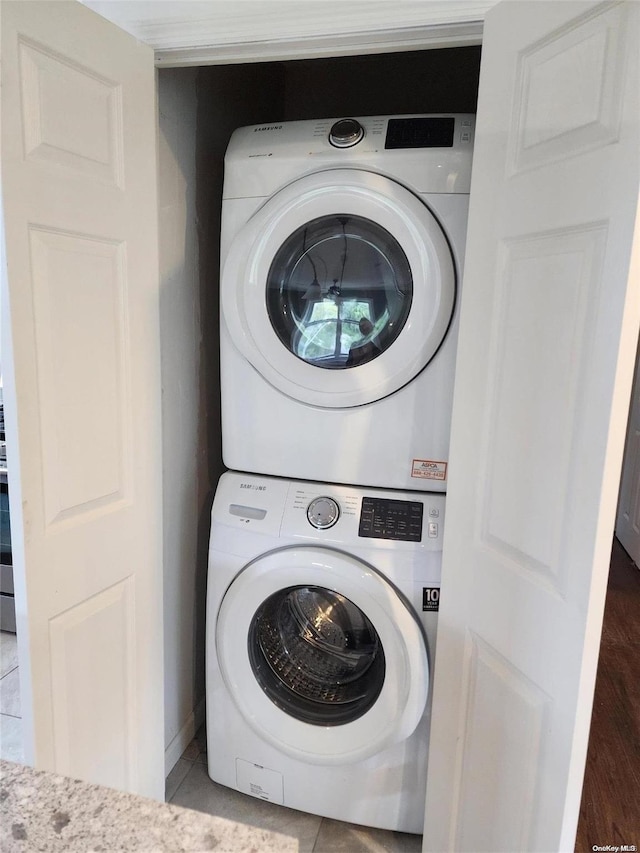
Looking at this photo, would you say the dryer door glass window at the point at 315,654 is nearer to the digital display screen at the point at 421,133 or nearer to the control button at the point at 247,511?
the control button at the point at 247,511

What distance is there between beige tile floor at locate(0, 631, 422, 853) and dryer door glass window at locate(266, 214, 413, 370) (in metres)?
A: 1.16

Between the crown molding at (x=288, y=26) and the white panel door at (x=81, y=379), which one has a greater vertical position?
the crown molding at (x=288, y=26)

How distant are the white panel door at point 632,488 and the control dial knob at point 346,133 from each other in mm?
2529

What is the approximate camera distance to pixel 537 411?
0.99 metres

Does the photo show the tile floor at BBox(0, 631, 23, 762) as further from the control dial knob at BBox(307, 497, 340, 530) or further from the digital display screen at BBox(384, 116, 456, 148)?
the digital display screen at BBox(384, 116, 456, 148)

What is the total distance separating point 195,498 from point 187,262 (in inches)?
26.8

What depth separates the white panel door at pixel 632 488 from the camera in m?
3.23

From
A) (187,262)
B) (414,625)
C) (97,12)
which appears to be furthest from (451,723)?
(97,12)

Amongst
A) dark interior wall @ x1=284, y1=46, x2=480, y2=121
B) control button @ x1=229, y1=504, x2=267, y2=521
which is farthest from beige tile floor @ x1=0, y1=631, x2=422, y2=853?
dark interior wall @ x1=284, y1=46, x2=480, y2=121

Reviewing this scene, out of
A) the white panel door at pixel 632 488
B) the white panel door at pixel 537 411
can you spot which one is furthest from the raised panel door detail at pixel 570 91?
the white panel door at pixel 632 488

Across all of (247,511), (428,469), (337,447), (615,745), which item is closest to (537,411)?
(428,469)

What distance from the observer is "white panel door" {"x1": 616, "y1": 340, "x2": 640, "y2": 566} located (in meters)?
3.23

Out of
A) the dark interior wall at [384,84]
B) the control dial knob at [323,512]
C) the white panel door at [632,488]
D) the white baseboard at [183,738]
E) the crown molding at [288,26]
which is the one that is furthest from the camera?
the white panel door at [632,488]

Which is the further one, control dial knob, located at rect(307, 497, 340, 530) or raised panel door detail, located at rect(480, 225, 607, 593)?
control dial knob, located at rect(307, 497, 340, 530)
